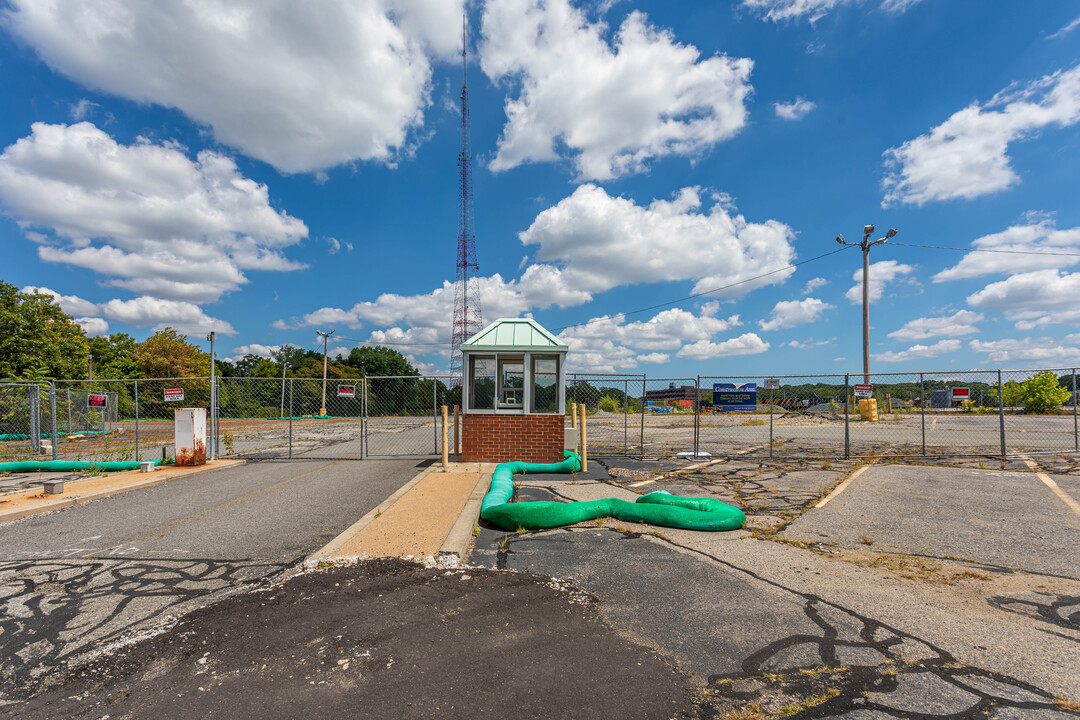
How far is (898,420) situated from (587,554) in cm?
2529

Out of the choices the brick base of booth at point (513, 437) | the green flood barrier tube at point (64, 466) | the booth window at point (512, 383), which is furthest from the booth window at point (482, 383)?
the green flood barrier tube at point (64, 466)

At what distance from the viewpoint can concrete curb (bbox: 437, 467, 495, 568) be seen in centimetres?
490

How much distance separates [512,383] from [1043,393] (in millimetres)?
29986

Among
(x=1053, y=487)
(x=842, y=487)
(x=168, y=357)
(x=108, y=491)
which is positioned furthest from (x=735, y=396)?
(x=168, y=357)

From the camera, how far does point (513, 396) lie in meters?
11.2

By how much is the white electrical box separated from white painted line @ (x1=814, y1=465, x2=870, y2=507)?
1318 cm

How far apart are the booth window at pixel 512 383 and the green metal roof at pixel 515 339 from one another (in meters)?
0.42

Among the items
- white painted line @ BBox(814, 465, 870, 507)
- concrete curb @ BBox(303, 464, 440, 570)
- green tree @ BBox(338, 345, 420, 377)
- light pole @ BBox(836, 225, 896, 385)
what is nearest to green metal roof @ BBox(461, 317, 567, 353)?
concrete curb @ BBox(303, 464, 440, 570)

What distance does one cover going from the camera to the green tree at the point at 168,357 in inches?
2013

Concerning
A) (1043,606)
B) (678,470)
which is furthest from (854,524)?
(678,470)

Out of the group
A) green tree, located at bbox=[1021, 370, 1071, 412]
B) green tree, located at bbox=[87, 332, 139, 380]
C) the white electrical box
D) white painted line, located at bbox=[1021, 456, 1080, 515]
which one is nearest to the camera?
white painted line, located at bbox=[1021, 456, 1080, 515]

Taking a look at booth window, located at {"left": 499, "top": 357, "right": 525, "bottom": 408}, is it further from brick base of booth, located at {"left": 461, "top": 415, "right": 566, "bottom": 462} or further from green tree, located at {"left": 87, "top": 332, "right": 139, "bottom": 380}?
green tree, located at {"left": 87, "top": 332, "right": 139, "bottom": 380}

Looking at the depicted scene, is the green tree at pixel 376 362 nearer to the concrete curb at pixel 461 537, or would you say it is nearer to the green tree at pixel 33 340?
the green tree at pixel 33 340

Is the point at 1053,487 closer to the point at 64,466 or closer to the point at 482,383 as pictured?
the point at 482,383
